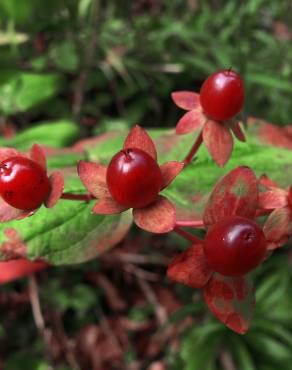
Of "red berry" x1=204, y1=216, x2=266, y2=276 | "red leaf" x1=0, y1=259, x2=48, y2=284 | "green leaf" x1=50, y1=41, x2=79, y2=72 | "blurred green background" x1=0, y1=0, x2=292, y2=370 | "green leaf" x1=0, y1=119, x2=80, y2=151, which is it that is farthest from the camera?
"green leaf" x1=50, y1=41, x2=79, y2=72

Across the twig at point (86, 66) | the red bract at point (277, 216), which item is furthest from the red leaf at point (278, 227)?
the twig at point (86, 66)

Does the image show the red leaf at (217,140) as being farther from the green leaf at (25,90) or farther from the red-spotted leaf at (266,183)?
the green leaf at (25,90)

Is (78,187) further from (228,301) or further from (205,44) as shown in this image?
(205,44)

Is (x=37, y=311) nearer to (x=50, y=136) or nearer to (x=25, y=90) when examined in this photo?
(x=50, y=136)

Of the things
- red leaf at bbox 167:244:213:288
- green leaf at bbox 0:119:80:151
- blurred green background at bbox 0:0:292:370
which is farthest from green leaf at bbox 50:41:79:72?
red leaf at bbox 167:244:213:288

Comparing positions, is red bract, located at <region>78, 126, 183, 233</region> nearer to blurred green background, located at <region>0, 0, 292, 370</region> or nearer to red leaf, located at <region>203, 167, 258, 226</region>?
red leaf, located at <region>203, 167, 258, 226</region>

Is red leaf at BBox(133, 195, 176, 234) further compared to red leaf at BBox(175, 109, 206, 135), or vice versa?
red leaf at BBox(175, 109, 206, 135)

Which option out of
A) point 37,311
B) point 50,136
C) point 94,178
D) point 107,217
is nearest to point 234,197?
point 94,178
